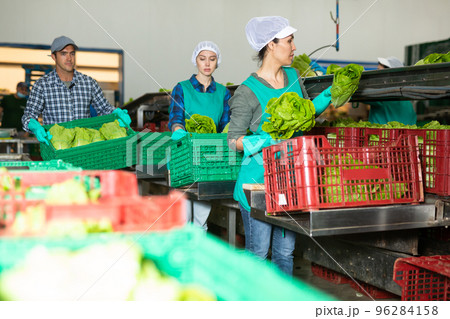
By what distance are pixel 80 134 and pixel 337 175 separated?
6.78 feet

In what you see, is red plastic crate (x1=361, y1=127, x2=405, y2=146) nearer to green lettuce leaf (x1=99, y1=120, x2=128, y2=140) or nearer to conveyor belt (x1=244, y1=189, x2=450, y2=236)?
conveyor belt (x1=244, y1=189, x2=450, y2=236)

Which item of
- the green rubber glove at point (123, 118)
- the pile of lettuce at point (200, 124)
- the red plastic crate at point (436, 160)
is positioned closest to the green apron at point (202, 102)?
the pile of lettuce at point (200, 124)

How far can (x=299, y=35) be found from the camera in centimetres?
1087

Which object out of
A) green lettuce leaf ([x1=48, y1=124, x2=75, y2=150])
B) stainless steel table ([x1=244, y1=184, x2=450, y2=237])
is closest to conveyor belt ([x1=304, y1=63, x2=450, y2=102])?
stainless steel table ([x1=244, y1=184, x2=450, y2=237])

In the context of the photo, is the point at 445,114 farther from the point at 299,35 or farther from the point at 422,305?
the point at 422,305

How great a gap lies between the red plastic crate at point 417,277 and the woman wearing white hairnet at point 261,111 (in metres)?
A: 0.49

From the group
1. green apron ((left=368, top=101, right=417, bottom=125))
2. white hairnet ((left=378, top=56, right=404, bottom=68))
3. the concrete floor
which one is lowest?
the concrete floor

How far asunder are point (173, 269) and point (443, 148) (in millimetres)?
1472

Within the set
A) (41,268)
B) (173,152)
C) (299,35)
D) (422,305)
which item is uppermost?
(299,35)

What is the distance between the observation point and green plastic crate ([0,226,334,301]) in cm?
111

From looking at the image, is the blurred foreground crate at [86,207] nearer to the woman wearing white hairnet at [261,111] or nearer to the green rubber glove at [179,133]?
the woman wearing white hairnet at [261,111]

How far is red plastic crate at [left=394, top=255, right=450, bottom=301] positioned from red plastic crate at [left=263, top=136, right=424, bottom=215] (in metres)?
0.31

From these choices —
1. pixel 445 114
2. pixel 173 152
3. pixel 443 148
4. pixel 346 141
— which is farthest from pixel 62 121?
pixel 445 114

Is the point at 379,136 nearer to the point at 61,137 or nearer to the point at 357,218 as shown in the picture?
the point at 357,218
